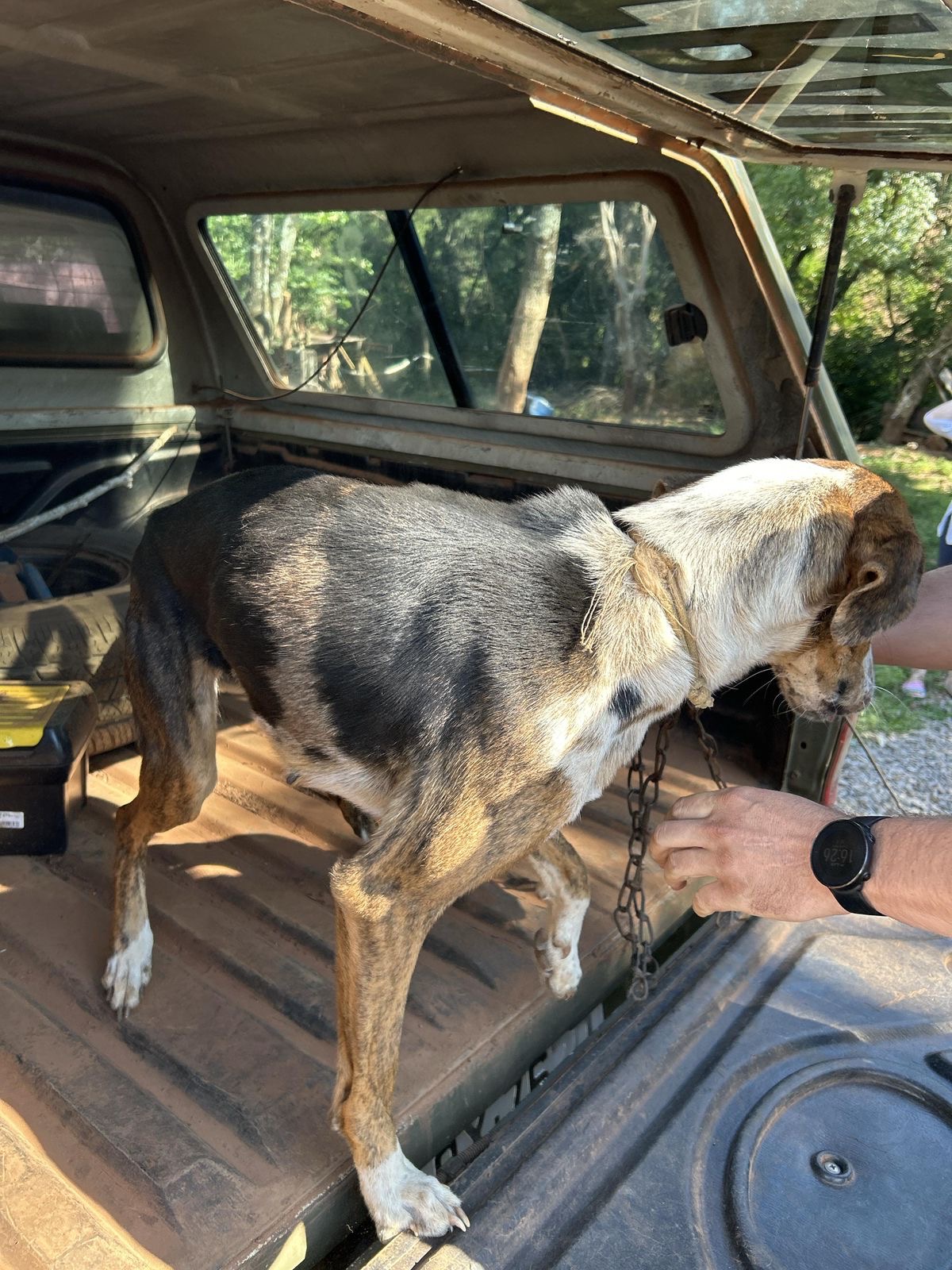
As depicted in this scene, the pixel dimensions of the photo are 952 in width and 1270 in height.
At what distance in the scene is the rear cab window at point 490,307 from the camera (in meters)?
3.38

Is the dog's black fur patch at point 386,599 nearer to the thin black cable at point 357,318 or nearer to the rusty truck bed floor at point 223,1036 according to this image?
the rusty truck bed floor at point 223,1036

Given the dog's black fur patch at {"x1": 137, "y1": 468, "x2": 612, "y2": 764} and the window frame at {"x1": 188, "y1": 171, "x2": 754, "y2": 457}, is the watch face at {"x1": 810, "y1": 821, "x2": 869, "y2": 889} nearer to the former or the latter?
the dog's black fur patch at {"x1": 137, "y1": 468, "x2": 612, "y2": 764}

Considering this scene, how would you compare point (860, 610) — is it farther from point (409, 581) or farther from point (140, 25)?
point (140, 25)

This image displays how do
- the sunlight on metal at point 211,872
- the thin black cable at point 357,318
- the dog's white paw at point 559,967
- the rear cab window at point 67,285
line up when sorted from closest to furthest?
the dog's white paw at point 559,967 → the sunlight on metal at point 211,872 → the thin black cable at point 357,318 → the rear cab window at point 67,285

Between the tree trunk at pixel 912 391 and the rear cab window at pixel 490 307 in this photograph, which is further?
the tree trunk at pixel 912 391

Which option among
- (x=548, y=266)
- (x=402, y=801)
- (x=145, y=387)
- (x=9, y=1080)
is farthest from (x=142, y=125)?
(x=9, y=1080)

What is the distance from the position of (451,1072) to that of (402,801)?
2.17 ft

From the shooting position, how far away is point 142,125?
4.06 m

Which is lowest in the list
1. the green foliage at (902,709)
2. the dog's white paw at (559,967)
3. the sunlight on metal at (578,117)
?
the green foliage at (902,709)

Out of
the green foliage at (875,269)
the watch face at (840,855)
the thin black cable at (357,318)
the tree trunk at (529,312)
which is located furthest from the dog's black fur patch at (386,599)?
the green foliage at (875,269)

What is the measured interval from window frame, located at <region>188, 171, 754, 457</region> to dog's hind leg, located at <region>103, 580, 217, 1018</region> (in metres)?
1.84

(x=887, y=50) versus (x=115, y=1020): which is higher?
(x=887, y=50)

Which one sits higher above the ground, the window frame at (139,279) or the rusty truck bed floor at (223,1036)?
the window frame at (139,279)

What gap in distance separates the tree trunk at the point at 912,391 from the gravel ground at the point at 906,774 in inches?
333
